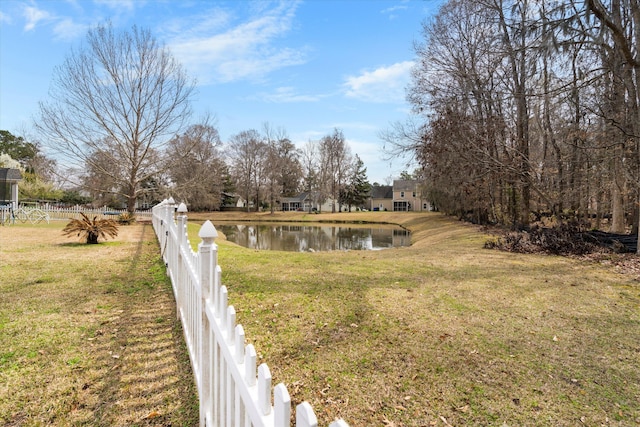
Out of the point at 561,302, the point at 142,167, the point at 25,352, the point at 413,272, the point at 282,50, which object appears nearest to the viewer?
the point at 25,352

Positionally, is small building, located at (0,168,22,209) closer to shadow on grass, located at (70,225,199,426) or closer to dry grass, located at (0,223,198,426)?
dry grass, located at (0,223,198,426)

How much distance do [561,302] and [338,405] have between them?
13.1 feet

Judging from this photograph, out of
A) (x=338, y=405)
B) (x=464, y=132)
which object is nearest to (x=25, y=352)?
(x=338, y=405)

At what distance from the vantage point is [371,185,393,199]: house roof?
190 ft

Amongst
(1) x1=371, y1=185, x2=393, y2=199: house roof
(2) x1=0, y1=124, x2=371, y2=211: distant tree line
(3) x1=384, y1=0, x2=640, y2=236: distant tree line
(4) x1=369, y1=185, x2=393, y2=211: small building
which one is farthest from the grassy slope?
(1) x1=371, y1=185, x2=393, y2=199: house roof

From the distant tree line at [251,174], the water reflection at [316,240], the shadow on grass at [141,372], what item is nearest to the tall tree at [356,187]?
the distant tree line at [251,174]

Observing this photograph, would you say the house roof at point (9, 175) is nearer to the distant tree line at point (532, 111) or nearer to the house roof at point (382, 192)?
the distant tree line at point (532, 111)

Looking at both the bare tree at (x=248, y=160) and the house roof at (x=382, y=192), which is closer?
the bare tree at (x=248, y=160)

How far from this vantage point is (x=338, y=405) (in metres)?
2.24

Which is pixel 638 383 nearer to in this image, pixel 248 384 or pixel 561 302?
pixel 561 302

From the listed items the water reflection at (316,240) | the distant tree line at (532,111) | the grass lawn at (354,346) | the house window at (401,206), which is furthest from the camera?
the house window at (401,206)

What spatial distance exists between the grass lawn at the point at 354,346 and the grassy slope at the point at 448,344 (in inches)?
0.6

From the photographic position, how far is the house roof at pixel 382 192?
57781 millimetres

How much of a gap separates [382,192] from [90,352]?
188 ft
